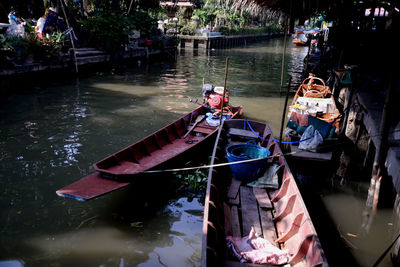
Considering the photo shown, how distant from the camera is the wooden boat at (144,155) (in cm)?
609

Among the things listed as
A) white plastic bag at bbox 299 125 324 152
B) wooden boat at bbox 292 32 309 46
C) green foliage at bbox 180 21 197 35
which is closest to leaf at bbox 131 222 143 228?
white plastic bag at bbox 299 125 324 152

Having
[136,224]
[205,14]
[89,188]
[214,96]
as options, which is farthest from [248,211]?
[205,14]

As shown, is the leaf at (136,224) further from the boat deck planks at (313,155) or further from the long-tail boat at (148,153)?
the boat deck planks at (313,155)

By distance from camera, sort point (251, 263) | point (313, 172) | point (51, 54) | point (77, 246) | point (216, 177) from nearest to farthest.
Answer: point (251, 263)
point (77, 246)
point (216, 177)
point (313, 172)
point (51, 54)

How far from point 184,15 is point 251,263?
141ft

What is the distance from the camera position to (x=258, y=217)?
18.7 feet

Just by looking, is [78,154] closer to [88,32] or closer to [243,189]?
[243,189]

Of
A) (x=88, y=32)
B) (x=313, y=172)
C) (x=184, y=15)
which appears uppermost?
(x=184, y=15)

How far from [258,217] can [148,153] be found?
3787 millimetres

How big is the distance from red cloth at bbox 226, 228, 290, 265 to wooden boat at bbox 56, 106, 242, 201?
2721 mm

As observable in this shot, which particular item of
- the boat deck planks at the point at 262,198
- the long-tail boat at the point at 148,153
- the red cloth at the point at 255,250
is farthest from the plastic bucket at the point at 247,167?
the red cloth at the point at 255,250

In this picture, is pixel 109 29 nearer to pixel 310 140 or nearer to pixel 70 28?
pixel 70 28

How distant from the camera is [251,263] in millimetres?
4461

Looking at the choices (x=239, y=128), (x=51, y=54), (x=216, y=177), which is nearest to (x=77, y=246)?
(x=216, y=177)
